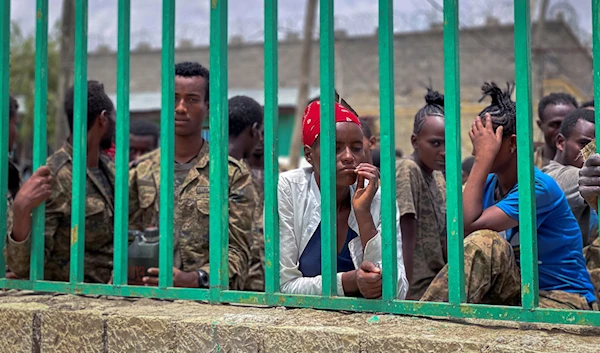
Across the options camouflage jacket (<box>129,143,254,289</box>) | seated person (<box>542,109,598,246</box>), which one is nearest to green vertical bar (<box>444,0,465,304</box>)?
camouflage jacket (<box>129,143,254,289</box>)

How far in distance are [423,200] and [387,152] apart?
1608 millimetres

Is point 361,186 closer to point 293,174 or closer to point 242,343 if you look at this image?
point 293,174

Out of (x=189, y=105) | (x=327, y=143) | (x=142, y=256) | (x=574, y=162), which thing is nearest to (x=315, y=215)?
(x=327, y=143)

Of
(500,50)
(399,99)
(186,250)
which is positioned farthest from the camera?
(500,50)

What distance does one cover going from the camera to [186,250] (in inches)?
136

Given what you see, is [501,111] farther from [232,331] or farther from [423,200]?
[232,331]

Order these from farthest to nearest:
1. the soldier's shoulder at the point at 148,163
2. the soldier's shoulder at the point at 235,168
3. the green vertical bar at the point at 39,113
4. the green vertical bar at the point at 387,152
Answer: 1. the soldier's shoulder at the point at 148,163
2. the soldier's shoulder at the point at 235,168
3. the green vertical bar at the point at 39,113
4. the green vertical bar at the point at 387,152

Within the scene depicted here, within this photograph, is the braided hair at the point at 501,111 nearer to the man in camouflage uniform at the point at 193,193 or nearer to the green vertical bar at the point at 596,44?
the green vertical bar at the point at 596,44

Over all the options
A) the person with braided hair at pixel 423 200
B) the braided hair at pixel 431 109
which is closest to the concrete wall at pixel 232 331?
the person with braided hair at pixel 423 200

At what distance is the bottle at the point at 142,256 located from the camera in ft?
9.71

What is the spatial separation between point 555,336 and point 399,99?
18.3m

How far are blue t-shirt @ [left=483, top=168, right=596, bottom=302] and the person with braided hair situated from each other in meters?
0.57

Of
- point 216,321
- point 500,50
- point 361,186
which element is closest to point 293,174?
point 361,186

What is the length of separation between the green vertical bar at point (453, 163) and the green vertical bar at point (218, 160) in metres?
0.79
